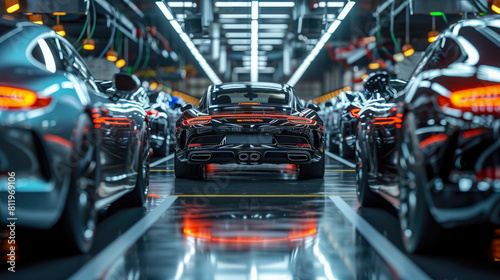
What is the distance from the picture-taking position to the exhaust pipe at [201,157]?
8633 millimetres

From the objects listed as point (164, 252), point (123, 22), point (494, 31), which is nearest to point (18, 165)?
point (164, 252)

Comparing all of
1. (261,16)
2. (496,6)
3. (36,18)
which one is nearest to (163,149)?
(36,18)

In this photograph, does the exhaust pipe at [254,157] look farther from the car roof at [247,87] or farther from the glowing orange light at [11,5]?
the glowing orange light at [11,5]

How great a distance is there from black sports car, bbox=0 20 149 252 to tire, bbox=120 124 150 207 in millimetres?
1473

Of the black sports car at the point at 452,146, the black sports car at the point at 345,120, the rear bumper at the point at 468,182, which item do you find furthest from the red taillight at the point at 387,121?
the black sports car at the point at 345,120

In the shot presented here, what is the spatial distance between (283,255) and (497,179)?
1.36m

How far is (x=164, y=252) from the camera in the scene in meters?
4.25

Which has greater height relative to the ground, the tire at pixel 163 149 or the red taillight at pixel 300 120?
the red taillight at pixel 300 120

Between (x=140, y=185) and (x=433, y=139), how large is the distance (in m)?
3.34

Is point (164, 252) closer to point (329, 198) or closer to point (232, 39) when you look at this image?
point (329, 198)

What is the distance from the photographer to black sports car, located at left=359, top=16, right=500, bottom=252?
11.7 feet

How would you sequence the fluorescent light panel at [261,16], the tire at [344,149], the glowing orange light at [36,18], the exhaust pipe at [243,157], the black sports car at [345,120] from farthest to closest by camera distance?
the fluorescent light panel at [261,16], the glowing orange light at [36,18], the tire at [344,149], the black sports car at [345,120], the exhaust pipe at [243,157]

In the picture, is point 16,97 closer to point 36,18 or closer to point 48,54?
point 48,54

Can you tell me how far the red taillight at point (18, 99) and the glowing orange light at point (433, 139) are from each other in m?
2.12
